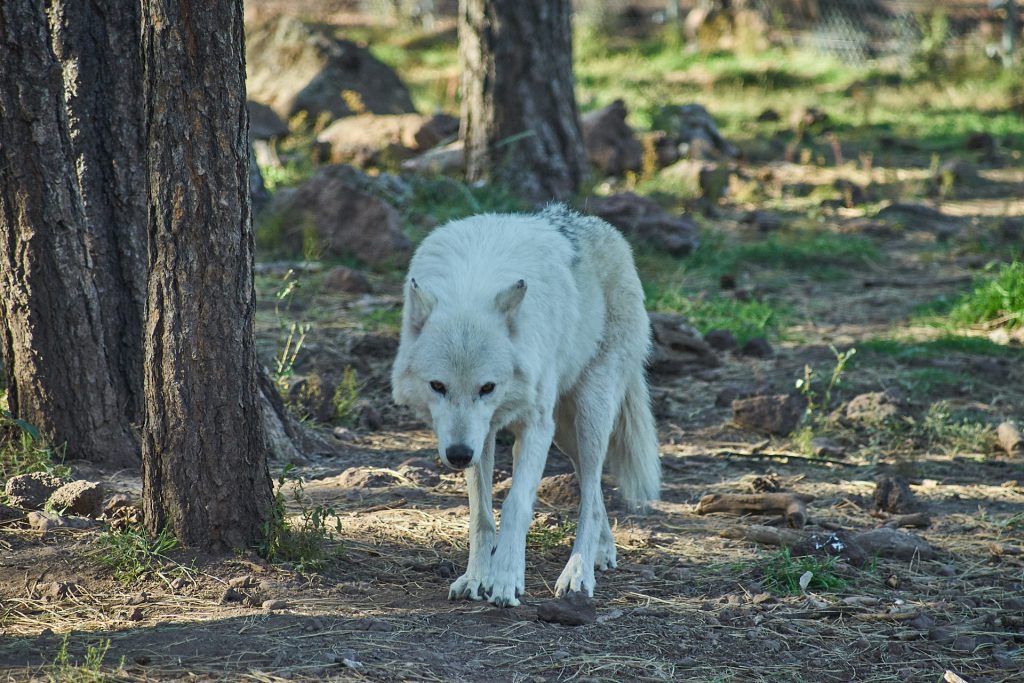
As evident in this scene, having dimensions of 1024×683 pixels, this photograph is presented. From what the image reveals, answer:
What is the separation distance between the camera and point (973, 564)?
4.72m

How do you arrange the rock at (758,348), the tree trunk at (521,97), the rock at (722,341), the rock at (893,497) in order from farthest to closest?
the tree trunk at (521,97) < the rock at (722,341) < the rock at (758,348) < the rock at (893,497)

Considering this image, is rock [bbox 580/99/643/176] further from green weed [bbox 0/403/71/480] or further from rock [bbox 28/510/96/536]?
rock [bbox 28/510/96/536]

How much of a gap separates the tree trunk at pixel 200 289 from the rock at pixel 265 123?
886 centimetres

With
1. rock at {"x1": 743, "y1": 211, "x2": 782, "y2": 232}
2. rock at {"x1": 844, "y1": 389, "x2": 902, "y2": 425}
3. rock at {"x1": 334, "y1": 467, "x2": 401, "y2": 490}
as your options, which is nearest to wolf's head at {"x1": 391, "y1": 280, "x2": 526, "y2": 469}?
rock at {"x1": 334, "y1": 467, "x2": 401, "y2": 490}

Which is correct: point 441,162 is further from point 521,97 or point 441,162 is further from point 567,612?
point 567,612

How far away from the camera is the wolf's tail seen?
5.19 m

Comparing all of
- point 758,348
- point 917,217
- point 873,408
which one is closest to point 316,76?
point 917,217

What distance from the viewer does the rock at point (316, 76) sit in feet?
45.1

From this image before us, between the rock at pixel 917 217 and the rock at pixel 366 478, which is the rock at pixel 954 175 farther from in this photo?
the rock at pixel 366 478

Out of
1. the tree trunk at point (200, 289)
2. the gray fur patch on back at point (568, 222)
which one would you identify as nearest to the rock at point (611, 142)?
the gray fur patch on back at point (568, 222)

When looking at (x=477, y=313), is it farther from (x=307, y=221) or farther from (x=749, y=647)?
(x=307, y=221)

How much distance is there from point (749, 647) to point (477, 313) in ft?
5.10

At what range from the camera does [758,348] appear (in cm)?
754

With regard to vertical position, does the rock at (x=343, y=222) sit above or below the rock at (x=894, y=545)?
above
